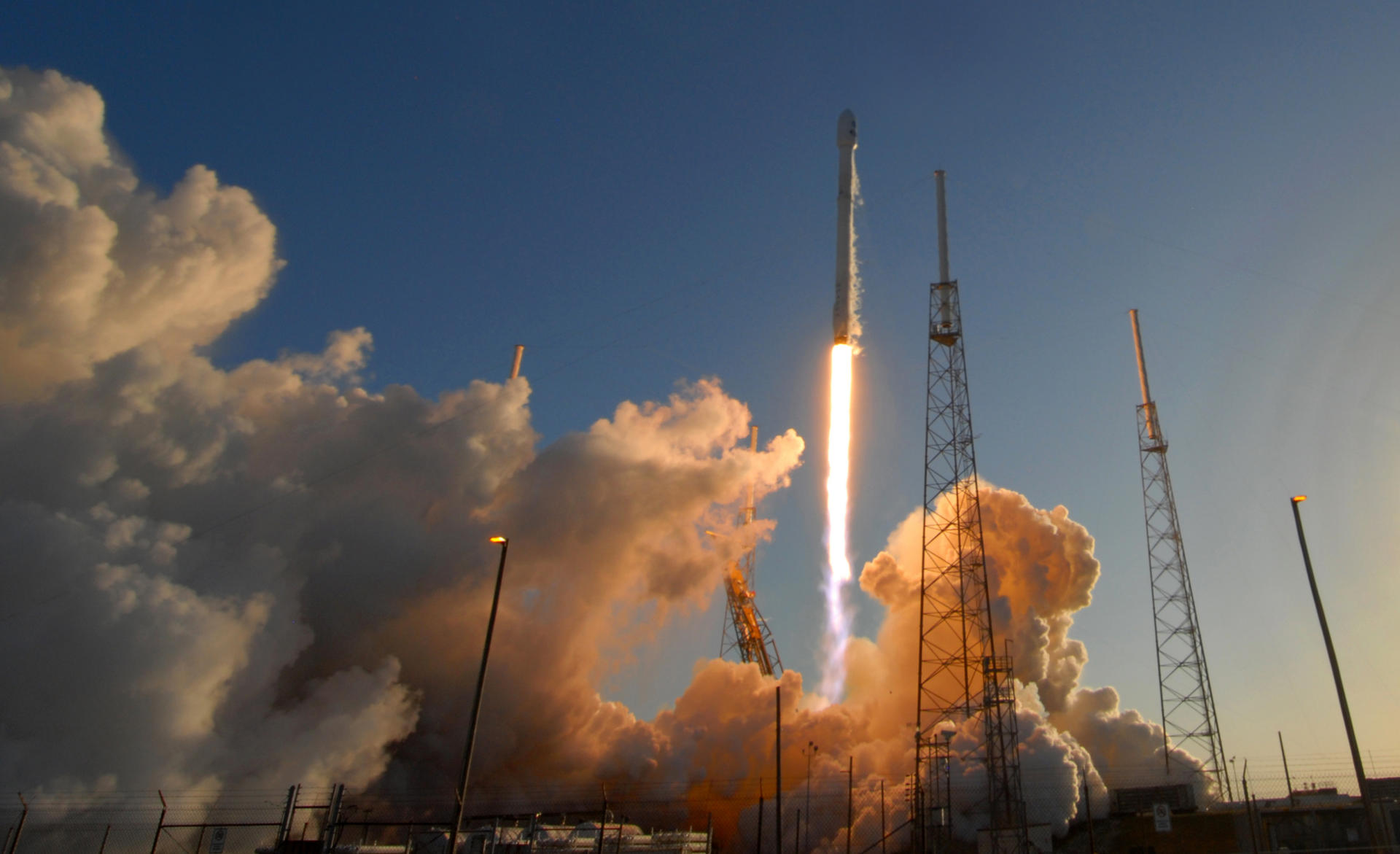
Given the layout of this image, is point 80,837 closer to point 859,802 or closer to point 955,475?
point 859,802

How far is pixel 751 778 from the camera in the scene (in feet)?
211

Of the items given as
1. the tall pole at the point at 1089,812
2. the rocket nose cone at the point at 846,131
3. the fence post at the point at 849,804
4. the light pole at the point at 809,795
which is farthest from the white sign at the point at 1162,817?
the rocket nose cone at the point at 846,131

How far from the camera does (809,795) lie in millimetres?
53719

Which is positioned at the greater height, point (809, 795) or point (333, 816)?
point (809, 795)

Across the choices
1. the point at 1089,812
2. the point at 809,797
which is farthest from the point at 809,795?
the point at 1089,812

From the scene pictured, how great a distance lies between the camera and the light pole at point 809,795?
52.6 m

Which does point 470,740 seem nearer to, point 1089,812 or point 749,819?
point 1089,812

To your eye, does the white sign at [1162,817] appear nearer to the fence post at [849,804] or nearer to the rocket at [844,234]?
the fence post at [849,804]

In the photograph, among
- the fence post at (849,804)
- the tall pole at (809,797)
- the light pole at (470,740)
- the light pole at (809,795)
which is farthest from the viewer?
the light pole at (809,795)

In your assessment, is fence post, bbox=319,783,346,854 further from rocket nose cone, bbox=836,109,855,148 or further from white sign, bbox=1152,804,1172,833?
rocket nose cone, bbox=836,109,855,148

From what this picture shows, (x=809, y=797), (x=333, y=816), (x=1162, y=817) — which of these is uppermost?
(x=809, y=797)

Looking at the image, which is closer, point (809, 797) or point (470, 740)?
point (470, 740)

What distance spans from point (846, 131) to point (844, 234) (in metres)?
7.79

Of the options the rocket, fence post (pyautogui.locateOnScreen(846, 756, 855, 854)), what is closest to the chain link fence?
fence post (pyautogui.locateOnScreen(846, 756, 855, 854))
